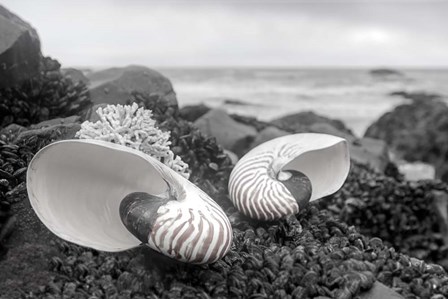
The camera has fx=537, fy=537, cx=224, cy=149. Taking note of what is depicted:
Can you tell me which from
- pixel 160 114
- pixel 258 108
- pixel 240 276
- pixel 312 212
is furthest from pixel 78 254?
pixel 258 108

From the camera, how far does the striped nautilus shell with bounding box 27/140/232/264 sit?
2.98 meters

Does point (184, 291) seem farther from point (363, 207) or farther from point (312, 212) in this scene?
point (363, 207)

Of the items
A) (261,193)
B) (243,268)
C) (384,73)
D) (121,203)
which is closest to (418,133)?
(261,193)

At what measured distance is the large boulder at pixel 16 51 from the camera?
5.45 metres

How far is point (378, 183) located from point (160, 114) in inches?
112

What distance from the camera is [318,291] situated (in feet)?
9.82

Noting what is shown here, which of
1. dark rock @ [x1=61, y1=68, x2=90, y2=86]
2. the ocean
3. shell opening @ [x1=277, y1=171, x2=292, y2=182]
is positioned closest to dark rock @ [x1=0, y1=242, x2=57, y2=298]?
shell opening @ [x1=277, y1=171, x2=292, y2=182]

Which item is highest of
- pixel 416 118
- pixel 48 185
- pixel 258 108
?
pixel 48 185

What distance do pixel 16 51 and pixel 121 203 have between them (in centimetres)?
294

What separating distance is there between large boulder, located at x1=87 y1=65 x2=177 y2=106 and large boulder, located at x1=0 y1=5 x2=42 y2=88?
693 millimetres

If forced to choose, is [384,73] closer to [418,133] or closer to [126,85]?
[418,133]

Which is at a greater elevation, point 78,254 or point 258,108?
point 78,254

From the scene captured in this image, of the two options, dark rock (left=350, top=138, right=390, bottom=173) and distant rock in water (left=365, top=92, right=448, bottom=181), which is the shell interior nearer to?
dark rock (left=350, top=138, right=390, bottom=173)

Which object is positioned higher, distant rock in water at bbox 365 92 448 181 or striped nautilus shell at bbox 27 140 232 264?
striped nautilus shell at bbox 27 140 232 264
